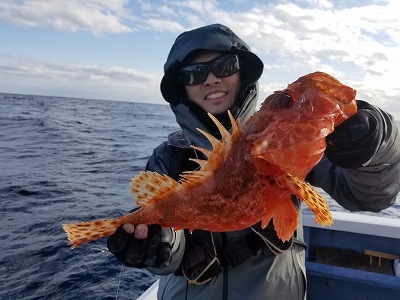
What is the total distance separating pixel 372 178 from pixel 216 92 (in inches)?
84.0

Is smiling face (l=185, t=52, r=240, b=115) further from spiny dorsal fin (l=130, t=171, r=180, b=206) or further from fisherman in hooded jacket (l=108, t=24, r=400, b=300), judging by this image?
Result: spiny dorsal fin (l=130, t=171, r=180, b=206)

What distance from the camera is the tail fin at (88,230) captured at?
2.55 meters

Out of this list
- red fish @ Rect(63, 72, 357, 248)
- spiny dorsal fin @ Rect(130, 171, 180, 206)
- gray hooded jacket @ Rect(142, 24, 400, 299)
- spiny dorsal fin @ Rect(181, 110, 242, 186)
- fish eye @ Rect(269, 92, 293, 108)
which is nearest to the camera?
red fish @ Rect(63, 72, 357, 248)

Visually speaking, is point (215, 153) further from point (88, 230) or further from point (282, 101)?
point (88, 230)

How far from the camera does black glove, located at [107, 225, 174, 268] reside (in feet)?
9.47

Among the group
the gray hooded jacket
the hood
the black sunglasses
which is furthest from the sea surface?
the black sunglasses

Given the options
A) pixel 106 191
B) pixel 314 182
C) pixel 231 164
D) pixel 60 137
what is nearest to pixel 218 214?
pixel 231 164

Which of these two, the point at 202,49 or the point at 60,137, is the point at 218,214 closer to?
the point at 202,49

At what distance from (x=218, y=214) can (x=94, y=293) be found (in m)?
7.13

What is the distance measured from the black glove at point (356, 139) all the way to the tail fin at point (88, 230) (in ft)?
5.73

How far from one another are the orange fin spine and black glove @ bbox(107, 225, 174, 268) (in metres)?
1.18

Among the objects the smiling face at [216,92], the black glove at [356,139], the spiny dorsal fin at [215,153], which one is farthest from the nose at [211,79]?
the black glove at [356,139]

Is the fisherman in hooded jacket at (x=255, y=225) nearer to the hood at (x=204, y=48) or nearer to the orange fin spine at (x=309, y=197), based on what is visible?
the hood at (x=204, y=48)

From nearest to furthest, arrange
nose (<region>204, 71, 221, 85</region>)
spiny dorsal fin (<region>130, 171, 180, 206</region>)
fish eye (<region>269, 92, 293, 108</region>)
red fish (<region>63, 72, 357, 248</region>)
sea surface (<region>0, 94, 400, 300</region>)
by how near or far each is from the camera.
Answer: red fish (<region>63, 72, 357, 248</region>) < fish eye (<region>269, 92, 293, 108</region>) < spiny dorsal fin (<region>130, 171, 180, 206</region>) < nose (<region>204, 71, 221, 85</region>) < sea surface (<region>0, 94, 400, 300</region>)
